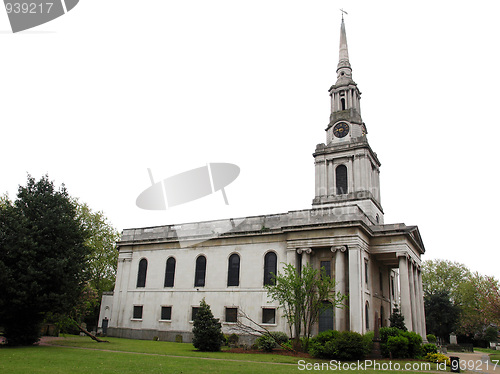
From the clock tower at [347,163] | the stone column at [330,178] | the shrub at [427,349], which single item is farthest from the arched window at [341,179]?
the shrub at [427,349]

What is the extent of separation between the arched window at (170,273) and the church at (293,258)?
94mm

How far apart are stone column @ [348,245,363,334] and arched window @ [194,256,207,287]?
1382 centimetres

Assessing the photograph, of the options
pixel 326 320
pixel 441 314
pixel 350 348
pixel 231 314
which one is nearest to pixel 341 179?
pixel 326 320

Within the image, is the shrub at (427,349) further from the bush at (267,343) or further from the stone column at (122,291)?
the stone column at (122,291)

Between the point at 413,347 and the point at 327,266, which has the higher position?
the point at 327,266

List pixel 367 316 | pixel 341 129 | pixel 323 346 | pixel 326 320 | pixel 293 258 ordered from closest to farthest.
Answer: pixel 323 346
pixel 326 320
pixel 367 316
pixel 293 258
pixel 341 129

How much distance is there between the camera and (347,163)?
40.5m

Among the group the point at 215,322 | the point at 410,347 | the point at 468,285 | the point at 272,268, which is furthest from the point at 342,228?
the point at 468,285

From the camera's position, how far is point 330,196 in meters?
39.6

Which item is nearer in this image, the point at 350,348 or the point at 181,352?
the point at 350,348

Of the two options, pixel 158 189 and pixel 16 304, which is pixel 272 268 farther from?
pixel 16 304

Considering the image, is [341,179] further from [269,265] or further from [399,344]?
[399,344]

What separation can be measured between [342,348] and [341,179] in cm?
2053

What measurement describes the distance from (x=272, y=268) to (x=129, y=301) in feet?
50.8
